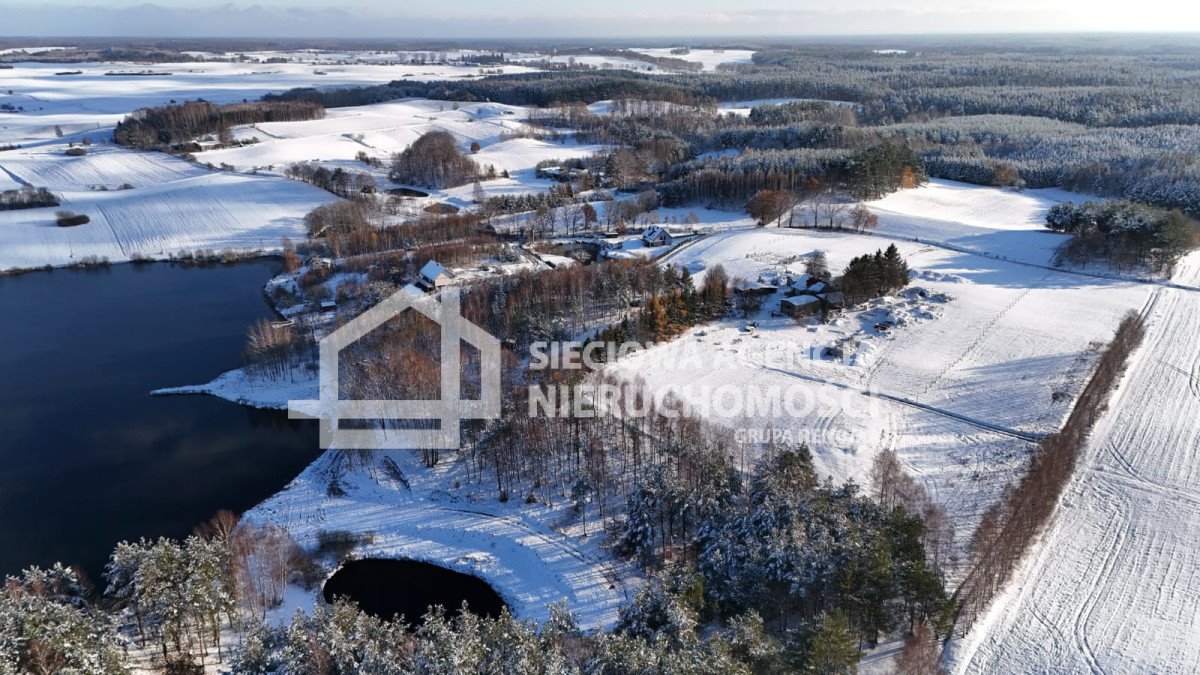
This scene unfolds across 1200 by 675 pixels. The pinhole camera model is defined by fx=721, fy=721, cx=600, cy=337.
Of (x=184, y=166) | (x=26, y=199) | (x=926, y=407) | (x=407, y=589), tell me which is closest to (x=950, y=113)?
(x=926, y=407)

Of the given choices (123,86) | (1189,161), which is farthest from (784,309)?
(123,86)

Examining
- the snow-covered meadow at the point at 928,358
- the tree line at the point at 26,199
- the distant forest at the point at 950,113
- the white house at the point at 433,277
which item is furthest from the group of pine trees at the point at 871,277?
the tree line at the point at 26,199

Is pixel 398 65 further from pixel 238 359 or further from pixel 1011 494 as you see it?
pixel 1011 494

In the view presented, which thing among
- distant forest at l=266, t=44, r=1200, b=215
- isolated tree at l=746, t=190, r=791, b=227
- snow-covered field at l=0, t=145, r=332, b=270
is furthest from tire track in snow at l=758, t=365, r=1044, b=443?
Answer: snow-covered field at l=0, t=145, r=332, b=270

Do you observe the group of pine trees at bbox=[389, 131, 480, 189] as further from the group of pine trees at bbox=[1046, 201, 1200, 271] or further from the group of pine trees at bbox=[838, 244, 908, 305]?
the group of pine trees at bbox=[1046, 201, 1200, 271]

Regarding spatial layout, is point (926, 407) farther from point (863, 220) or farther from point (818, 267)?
point (863, 220)
